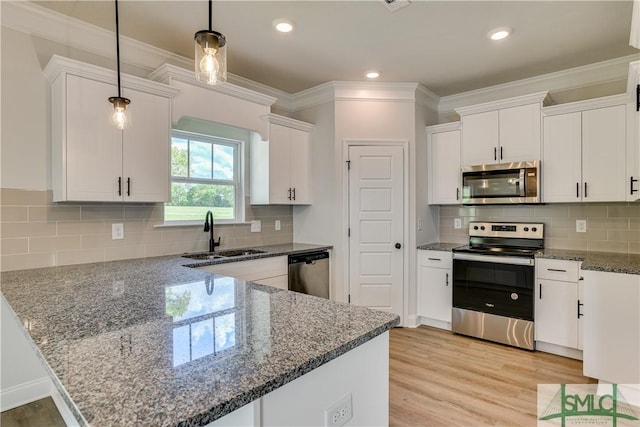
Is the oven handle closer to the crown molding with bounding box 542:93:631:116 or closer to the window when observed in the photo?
the crown molding with bounding box 542:93:631:116

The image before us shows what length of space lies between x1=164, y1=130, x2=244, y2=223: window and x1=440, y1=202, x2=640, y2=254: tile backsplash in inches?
108

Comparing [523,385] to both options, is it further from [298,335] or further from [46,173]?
[46,173]

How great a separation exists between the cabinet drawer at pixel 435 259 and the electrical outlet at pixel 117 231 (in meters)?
2.90

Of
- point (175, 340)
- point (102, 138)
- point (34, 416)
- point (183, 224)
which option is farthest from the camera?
point (183, 224)

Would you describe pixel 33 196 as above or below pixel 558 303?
above

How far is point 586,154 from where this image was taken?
310 centimetres

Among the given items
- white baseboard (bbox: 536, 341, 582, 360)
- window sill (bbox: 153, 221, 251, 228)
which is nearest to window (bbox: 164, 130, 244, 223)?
window sill (bbox: 153, 221, 251, 228)

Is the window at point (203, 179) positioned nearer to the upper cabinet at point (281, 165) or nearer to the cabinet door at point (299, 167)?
A: the upper cabinet at point (281, 165)

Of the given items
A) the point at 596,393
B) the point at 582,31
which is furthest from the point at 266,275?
the point at 582,31

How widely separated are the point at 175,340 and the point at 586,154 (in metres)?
3.62

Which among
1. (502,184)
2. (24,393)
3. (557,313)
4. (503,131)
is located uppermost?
(503,131)

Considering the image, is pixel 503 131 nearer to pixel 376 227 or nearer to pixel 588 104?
pixel 588 104

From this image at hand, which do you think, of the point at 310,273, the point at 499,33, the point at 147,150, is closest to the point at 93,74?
the point at 147,150

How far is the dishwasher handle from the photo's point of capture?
342 centimetres
